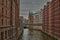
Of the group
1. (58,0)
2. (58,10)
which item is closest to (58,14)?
(58,10)

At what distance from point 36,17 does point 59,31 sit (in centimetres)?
9961

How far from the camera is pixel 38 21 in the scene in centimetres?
15162

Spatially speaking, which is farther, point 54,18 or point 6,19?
point 54,18

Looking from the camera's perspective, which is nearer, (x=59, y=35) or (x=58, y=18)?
(x=59, y=35)

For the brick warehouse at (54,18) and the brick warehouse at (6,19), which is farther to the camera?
the brick warehouse at (54,18)

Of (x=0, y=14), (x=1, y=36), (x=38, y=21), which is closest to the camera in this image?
(x=0, y=14)

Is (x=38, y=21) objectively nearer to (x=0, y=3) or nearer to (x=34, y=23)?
(x=34, y=23)

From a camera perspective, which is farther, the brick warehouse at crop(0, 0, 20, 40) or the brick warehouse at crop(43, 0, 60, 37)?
the brick warehouse at crop(43, 0, 60, 37)

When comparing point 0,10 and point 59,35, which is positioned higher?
point 0,10

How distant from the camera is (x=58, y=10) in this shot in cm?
5956

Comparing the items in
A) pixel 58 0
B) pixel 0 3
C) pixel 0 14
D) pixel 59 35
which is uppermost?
pixel 58 0

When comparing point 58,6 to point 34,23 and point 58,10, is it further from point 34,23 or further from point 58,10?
point 34,23

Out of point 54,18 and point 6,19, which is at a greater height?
point 54,18

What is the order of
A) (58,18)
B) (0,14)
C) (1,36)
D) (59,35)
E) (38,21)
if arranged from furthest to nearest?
1. (38,21)
2. (58,18)
3. (59,35)
4. (1,36)
5. (0,14)
